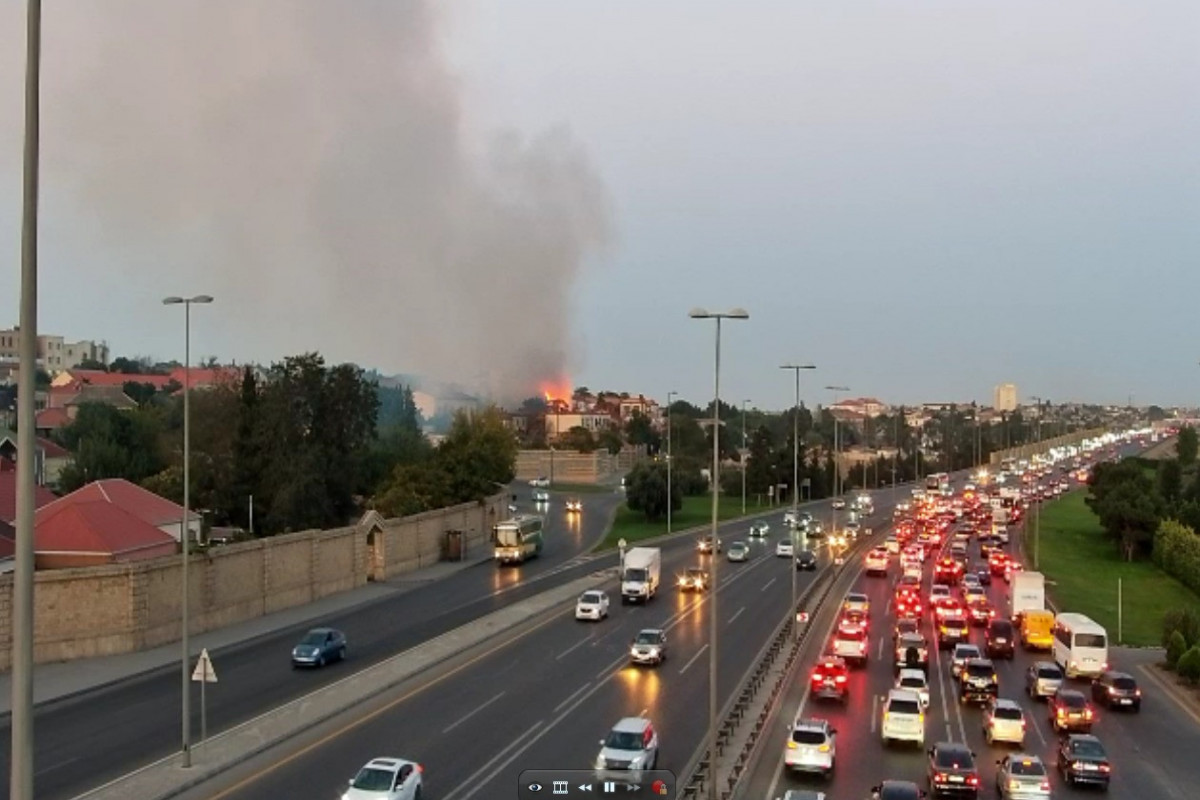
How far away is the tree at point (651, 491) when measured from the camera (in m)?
98.4

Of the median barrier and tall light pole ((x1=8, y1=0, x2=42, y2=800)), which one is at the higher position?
tall light pole ((x1=8, y1=0, x2=42, y2=800))

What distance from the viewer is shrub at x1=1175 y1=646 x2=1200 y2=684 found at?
128 ft

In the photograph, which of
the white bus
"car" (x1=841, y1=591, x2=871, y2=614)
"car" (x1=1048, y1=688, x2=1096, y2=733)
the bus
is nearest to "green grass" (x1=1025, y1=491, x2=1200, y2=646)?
"car" (x1=841, y1=591, x2=871, y2=614)

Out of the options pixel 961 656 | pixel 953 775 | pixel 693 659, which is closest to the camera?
pixel 953 775

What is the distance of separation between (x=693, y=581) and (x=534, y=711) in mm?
31112

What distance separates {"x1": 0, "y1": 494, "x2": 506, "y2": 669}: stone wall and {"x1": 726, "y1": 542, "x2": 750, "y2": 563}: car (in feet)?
60.8

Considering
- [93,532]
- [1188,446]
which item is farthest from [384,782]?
[1188,446]

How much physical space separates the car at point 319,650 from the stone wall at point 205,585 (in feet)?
19.9

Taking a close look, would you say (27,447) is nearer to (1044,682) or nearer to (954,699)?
(954,699)

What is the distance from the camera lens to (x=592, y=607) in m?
49.2

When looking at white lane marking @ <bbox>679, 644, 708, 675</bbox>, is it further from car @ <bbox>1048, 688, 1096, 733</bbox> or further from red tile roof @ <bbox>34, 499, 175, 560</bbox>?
red tile roof @ <bbox>34, 499, 175, 560</bbox>

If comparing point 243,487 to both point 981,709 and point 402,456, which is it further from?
point 981,709

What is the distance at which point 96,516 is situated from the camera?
4956 cm

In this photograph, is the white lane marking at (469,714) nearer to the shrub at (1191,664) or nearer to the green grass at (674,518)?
the shrub at (1191,664)
